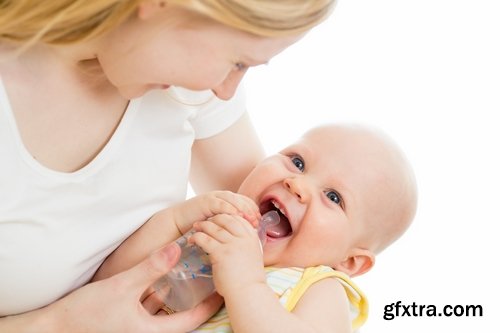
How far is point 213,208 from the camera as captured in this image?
1487 mm

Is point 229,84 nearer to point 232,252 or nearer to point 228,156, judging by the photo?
point 232,252

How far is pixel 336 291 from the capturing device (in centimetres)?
153

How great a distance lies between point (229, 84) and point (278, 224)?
0.42 meters

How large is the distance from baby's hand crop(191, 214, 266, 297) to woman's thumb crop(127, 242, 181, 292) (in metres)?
0.05

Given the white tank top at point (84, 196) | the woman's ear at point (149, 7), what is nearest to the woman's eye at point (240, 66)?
the woman's ear at point (149, 7)

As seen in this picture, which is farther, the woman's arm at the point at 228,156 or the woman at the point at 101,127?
the woman's arm at the point at 228,156

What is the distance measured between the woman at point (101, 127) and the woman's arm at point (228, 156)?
98 mm

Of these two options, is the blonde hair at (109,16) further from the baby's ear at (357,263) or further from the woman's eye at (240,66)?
the baby's ear at (357,263)

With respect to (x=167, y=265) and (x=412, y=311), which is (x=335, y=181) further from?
(x=412, y=311)

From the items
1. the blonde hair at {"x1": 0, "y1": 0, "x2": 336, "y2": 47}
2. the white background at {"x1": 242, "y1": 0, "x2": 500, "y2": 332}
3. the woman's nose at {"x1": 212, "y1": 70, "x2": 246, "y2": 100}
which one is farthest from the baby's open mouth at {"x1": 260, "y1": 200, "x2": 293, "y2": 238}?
the white background at {"x1": 242, "y1": 0, "x2": 500, "y2": 332}

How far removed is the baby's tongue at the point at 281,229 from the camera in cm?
158

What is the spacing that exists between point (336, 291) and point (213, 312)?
0.79 ft

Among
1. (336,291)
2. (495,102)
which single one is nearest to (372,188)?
(336,291)

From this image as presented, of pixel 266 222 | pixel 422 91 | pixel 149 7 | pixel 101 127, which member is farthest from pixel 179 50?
pixel 422 91
